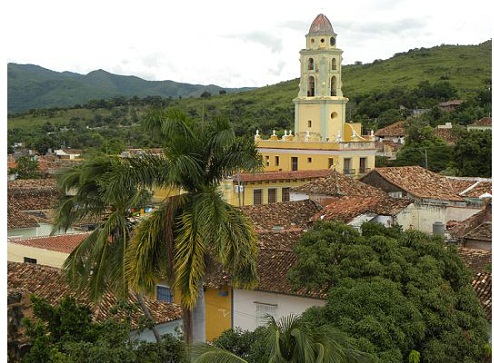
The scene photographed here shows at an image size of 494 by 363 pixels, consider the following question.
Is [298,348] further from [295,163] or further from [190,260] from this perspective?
[295,163]

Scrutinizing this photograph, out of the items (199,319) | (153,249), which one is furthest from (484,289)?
(153,249)

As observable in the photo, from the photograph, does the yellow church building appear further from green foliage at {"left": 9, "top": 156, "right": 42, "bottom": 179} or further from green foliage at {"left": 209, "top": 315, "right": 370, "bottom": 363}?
green foliage at {"left": 209, "top": 315, "right": 370, "bottom": 363}

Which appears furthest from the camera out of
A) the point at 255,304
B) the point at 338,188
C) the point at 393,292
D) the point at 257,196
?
the point at 257,196

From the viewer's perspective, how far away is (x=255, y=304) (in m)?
13.9

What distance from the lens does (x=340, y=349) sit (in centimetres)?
664

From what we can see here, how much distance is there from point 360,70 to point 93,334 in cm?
10709

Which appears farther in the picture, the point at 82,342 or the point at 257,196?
the point at 257,196

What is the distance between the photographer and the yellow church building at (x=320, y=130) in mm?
35562

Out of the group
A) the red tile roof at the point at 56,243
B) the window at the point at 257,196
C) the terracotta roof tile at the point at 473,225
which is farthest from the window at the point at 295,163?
the red tile roof at the point at 56,243

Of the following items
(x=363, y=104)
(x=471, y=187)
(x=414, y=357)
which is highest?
(x=363, y=104)

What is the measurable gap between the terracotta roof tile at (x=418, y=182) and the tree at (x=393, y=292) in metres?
14.2

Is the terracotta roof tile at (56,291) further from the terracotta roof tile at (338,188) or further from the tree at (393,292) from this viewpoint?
the terracotta roof tile at (338,188)

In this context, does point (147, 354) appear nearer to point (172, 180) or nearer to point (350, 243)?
point (172, 180)

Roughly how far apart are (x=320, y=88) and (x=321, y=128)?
2.12 m
